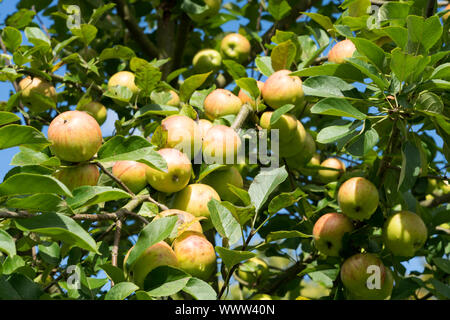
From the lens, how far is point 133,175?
4.38 ft

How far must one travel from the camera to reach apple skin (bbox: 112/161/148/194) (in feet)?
4.38

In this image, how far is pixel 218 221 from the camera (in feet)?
3.70

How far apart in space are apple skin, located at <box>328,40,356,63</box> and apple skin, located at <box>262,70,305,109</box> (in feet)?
0.67

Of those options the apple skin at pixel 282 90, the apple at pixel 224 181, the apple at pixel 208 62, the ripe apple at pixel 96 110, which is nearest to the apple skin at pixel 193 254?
the apple at pixel 224 181

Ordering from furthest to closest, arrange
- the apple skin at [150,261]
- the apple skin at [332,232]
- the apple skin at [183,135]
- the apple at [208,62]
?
the apple at [208,62]
the apple skin at [332,232]
the apple skin at [183,135]
the apple skin at [150,261]

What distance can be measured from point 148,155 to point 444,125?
776 millimetres

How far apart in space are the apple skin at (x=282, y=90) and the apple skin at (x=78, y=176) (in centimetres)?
64

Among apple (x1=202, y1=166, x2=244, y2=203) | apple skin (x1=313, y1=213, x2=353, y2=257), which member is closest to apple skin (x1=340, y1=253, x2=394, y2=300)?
apple skin (x1=313, y1=213, x2=353, y2=257)

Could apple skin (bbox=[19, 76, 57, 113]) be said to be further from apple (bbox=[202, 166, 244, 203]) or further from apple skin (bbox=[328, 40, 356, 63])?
apple skin (bbox=[328, 40, 356, 63])

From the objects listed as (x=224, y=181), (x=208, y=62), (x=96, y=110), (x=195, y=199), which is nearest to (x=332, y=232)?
(x=224, y=181)

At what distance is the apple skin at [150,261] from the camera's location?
1.04 meters

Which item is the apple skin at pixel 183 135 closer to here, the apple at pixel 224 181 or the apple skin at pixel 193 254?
the apple at pixel 224 181
